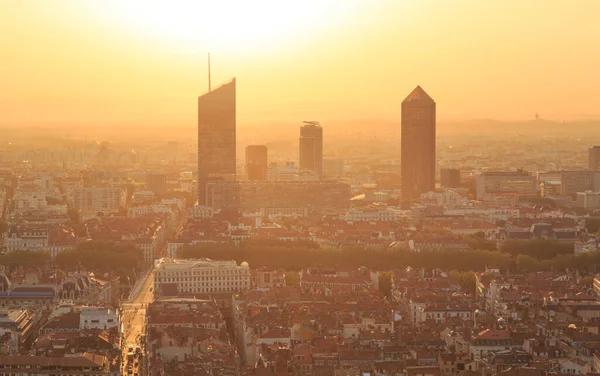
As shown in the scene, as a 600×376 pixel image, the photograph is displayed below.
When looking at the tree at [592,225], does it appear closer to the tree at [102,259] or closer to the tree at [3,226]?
the tree at [102,259]

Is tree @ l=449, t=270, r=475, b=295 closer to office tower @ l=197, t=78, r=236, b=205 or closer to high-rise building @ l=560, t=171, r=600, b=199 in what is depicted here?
office tower @ l=197, t=78, r=236, b=205

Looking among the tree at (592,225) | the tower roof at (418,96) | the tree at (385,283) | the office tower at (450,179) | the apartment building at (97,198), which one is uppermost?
the tower roof at (418,96)

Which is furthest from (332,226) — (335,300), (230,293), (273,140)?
(273,140)

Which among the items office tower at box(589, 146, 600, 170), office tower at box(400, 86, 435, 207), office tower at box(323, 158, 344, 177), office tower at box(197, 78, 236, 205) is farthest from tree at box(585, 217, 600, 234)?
office tower at box(323, 158, 344, 177)

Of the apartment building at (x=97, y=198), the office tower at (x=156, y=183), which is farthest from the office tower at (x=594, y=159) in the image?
the apartment building at (x=97, y=198)

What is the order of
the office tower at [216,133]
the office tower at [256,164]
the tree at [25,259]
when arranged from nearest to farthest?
1. the tree at [25,259]
2. the office tower at [216,133]
3. the office tower at [256,164]

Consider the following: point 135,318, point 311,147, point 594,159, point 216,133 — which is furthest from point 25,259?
point 594,159

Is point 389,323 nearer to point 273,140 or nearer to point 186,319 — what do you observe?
point 186,319
